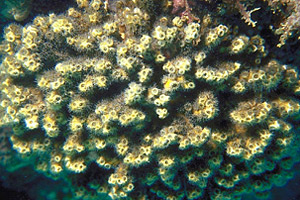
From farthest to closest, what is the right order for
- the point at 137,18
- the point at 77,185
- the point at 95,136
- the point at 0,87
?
the point at 77,185 < the point at 0,87 < the point at 95,136 < the point at 137,18

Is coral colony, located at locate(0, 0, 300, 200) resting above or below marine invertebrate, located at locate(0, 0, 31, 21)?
below

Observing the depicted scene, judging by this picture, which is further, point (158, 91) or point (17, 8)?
point (17, 8)

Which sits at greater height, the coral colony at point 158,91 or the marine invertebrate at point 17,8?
the marine invertebrate at point 17,8

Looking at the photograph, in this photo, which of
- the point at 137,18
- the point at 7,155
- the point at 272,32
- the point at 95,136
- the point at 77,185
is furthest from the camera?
the point at 7,155

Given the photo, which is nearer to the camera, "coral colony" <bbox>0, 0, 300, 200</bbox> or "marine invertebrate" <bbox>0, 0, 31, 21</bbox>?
"coral colony" <bbox>0, 0, 300, 200</bbox>

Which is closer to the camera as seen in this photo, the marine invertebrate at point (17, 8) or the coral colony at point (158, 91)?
the coral colony at point (158, 91)

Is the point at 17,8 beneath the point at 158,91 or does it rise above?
above

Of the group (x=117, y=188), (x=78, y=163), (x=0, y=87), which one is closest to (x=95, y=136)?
(x=78, y=163)

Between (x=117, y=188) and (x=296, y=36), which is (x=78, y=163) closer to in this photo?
(x=117, y=188)
